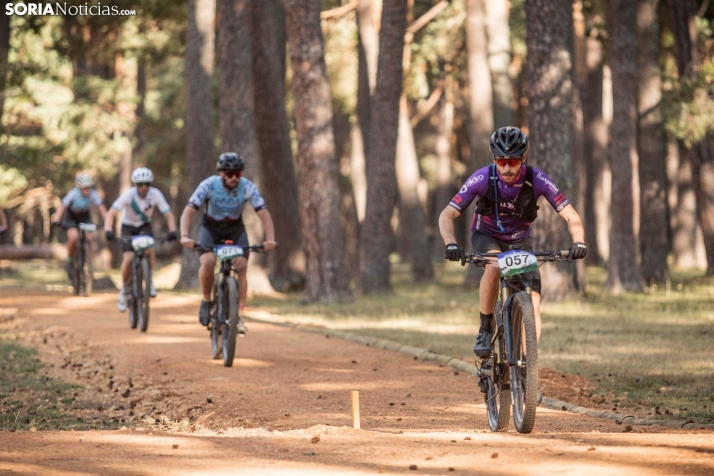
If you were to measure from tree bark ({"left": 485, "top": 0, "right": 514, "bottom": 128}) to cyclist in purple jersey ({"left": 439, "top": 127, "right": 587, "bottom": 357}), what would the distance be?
18685 millimetres

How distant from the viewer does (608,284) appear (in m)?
24.4

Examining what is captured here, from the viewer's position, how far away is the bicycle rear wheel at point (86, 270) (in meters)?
23.1

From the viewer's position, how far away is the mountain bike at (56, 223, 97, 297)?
2283cm

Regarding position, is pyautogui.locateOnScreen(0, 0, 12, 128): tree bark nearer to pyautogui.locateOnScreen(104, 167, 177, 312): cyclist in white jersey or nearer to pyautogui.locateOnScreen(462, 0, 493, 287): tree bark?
pyautogui.locateOnScreen(104, 167, 177, 312): cyclist in white jersey

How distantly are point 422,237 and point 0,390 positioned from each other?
23741mm

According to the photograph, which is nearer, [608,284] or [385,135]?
[608,284]

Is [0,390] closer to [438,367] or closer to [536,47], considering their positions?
[438,367]

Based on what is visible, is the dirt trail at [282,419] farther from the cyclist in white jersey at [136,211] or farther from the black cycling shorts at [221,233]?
the black cycling shorts at [221,233]

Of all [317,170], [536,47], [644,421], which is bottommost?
[644,421]

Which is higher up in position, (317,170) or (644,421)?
(317,170)

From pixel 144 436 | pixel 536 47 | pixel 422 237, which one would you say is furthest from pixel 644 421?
pixel 422 237

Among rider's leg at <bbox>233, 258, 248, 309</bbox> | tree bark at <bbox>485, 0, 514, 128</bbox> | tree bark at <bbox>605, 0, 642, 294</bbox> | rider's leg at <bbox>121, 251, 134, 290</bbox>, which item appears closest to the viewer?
rider's leg at <bbox>233, 258, 248, 309</bbox>

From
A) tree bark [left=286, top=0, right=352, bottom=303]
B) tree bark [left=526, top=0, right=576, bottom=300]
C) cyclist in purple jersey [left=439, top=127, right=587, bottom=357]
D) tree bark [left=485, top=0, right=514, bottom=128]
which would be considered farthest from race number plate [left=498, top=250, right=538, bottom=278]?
tree bark [left=485, top=0, right=514, bottom=128]

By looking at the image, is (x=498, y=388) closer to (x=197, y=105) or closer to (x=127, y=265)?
(x=127, y=265)
